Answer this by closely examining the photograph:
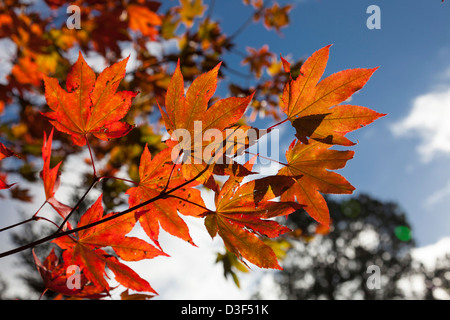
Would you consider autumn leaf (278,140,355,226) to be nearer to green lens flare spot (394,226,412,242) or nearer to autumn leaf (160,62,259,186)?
autumn leaf (160,62,259,186)

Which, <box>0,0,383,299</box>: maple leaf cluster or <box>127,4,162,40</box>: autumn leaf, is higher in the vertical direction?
<box>127,4,162,40</box>: autumn leaf

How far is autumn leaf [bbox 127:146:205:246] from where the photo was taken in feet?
1.65

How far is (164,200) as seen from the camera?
52 centimetres

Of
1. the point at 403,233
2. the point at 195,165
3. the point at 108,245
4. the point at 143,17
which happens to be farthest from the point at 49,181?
the point at 403,233

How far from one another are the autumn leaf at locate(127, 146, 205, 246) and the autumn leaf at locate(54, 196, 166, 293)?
3cm

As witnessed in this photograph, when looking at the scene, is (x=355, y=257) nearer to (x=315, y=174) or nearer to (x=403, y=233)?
(x=403, y=233)

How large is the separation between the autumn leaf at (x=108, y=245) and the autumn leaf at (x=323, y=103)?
0.99ft

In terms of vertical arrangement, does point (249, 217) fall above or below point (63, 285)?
above

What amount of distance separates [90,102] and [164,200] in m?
0.20

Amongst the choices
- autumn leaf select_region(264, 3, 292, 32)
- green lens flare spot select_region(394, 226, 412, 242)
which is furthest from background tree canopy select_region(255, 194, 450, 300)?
autumn leaf select_region(264, 3, 292, 32)

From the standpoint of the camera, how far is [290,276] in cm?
1373

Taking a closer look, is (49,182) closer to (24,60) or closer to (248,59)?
(24,60)

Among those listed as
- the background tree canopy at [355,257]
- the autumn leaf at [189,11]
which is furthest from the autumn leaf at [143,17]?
the background tree canopy at [355,257]

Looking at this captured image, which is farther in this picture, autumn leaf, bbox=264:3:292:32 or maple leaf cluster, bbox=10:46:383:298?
autumn leaf, bbox=264:3:292:32
